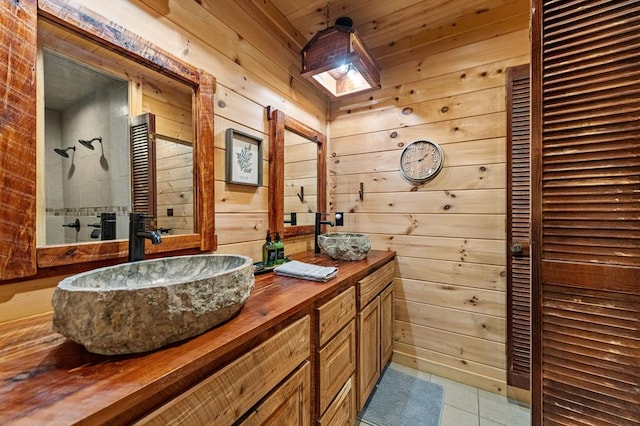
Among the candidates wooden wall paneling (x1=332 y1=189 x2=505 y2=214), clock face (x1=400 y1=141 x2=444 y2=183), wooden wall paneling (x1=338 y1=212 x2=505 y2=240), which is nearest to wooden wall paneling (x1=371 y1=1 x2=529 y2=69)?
clock face (x1=400 y1=141 x2=444 y2=183)

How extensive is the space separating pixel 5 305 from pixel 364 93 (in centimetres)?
222

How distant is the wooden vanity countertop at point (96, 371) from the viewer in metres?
0.42

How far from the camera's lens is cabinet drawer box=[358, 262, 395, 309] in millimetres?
1426

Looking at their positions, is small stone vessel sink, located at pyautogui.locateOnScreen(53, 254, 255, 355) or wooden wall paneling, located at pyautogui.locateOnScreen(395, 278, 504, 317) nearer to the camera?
small stone vessel sink, located at pyautogui.locateOnScreen(53, 254, 255, 355)

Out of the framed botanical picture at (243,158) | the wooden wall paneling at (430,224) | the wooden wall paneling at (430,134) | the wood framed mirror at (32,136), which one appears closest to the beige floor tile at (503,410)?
the wooden wall paneling at (430,224)

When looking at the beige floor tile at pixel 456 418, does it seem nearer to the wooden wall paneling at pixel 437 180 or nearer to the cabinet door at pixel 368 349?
the cabinet door at pixel 368 349

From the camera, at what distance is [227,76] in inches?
53.9

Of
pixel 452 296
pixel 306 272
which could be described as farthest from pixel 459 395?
pixel 306 272

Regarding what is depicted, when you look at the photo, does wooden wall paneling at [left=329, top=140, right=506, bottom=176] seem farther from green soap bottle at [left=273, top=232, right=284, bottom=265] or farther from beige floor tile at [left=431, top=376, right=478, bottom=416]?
beige floor tile at [left=431, top=376, right=478, bottom=416]

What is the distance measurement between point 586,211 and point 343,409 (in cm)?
125

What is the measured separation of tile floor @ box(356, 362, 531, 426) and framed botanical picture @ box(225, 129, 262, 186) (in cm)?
147

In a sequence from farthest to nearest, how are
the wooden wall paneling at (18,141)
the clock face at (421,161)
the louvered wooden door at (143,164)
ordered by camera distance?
the clock face at (421,161)
the louvered wooden door at (143,164)
the wooden wall paneling at (18,141)

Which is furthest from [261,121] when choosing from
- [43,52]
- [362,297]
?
[362,297]

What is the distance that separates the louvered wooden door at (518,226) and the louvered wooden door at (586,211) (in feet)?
2.36
